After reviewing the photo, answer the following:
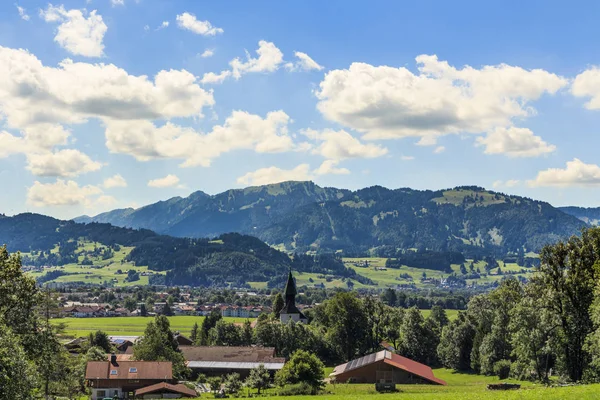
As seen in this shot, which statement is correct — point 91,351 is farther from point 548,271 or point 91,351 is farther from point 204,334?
point 548,271

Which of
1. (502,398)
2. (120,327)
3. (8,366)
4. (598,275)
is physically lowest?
(120,327)

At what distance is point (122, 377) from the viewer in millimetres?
73062

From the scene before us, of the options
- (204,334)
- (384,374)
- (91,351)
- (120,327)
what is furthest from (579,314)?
(120,327)

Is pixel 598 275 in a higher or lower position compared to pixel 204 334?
higher

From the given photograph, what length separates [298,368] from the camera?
64.0 m

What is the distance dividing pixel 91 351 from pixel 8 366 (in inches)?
2567

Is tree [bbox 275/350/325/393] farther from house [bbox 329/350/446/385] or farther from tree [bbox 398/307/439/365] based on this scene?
tree [bbox 398/307/439/365]

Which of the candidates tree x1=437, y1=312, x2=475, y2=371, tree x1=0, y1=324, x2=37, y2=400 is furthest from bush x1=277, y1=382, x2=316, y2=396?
tree x1=437, y1=312, x2=475, y2=371

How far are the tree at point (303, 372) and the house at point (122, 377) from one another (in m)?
18.9

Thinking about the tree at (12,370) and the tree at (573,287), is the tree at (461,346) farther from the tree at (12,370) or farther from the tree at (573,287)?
the tree at (12,370)

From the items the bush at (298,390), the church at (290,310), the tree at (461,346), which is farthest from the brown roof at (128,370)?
the church at (290,310)

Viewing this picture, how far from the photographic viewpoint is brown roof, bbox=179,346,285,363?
9650cm

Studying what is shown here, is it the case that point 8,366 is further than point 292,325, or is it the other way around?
point 292,325

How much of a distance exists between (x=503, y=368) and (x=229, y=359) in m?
44.5
